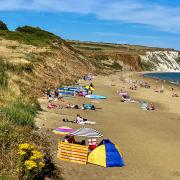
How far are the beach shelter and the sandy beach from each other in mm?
362

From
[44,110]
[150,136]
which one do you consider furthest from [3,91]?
[150,136]

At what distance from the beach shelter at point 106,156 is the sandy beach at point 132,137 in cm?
36

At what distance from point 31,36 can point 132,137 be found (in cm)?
7678

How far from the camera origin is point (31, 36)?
9800 centimetres

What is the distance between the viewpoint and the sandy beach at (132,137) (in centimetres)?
1697

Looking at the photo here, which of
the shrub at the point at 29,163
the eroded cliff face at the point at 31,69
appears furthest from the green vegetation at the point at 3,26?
the shrub at the point at 29,163

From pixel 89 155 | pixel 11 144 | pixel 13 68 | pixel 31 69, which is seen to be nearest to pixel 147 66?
pixel 31 69

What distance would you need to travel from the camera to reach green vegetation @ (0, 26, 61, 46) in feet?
279

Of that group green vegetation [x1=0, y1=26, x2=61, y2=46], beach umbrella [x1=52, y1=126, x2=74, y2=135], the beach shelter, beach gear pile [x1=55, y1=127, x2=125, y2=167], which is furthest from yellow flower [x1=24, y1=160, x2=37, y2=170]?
green vegetation [x1=0, y1=26, x2=61, y2=46]

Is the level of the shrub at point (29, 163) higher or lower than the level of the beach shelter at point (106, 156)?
higher

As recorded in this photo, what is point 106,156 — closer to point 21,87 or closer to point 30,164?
point 30,164

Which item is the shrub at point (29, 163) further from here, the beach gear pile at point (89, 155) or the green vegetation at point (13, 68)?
the green vegetation at point (13, 68)

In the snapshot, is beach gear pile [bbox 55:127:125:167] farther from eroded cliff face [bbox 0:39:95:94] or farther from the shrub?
eroded cliff face [bbox 0:39:95:94]

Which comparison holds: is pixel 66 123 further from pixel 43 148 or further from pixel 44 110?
pixel 43 148
